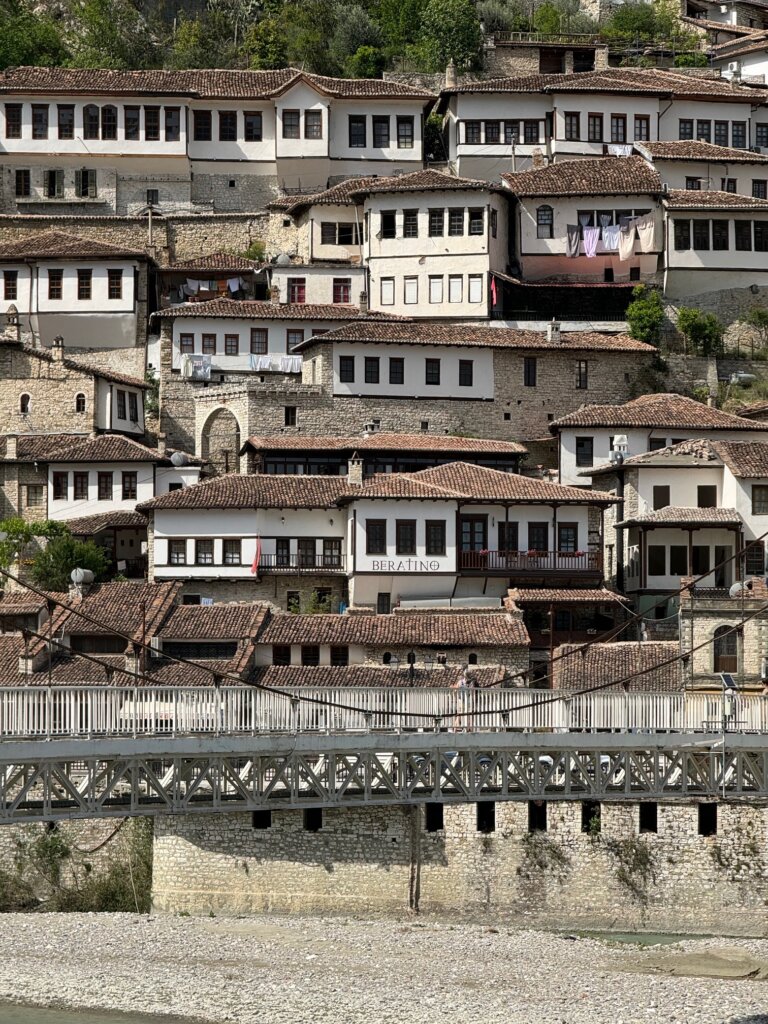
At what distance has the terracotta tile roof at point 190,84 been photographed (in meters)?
81.2

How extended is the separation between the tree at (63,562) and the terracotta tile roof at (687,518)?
623 inches

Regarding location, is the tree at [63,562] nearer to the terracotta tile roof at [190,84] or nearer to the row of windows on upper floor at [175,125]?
the row of windows on upper floor at [175,125]

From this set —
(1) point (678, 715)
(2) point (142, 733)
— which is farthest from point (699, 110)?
(2) point (142, 733)

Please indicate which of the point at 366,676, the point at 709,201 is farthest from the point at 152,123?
the point at 366,676

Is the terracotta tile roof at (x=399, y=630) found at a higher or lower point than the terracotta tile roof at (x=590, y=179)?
lower

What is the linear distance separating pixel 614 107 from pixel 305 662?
36.5m

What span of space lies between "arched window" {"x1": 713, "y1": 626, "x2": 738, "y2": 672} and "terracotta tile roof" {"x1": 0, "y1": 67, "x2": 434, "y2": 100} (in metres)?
37.5

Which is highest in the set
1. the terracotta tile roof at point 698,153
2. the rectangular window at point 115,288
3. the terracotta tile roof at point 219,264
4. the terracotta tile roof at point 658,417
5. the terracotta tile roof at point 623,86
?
the terracotta tile roof at point 623,86

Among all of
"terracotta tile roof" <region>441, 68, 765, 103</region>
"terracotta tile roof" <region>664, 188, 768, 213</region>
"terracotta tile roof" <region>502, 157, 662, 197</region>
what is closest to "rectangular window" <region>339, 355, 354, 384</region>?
"terracotta tile roof" <region>502, 157, 662, 197</region>

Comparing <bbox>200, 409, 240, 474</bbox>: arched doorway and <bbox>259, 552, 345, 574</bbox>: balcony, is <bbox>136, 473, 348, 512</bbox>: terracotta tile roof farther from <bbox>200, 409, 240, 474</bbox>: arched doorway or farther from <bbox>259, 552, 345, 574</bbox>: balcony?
<bbox>200, 409, 240, 474</bbox>: arched doorway

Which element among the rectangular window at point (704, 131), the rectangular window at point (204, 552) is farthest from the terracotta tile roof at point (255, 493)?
the rectangular window at point (704, 131)

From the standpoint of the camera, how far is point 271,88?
83.5 m

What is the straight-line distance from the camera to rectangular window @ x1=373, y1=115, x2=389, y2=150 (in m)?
83.4

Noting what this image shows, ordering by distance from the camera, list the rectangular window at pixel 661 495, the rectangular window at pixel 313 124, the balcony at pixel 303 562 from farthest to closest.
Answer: the rectangular window at pixel 313 124 < the rectangular window at pixel 661 495 < the balcony at pixel 303 562
